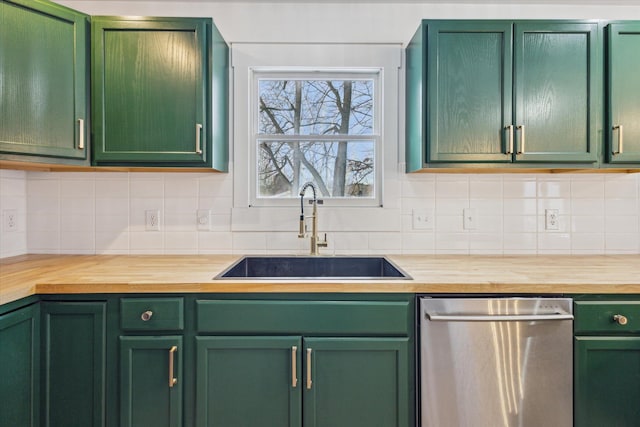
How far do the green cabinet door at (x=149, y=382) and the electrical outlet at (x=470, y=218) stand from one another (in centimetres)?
160

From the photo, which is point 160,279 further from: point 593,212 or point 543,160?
point 593,212

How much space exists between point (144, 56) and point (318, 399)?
1.68 metres

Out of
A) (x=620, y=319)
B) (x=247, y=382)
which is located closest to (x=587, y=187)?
(x=620, y=319)

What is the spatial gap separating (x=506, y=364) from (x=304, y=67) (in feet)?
5.82

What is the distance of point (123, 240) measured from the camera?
2.09m

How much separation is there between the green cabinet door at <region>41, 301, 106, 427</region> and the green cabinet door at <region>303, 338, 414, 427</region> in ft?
2.58

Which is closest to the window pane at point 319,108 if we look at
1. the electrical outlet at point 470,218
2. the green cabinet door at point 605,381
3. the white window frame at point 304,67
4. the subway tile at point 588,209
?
the white window frame at point 304,67

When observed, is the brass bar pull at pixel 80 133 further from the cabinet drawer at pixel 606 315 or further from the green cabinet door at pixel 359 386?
the cabinet drawer at pixel 606 315

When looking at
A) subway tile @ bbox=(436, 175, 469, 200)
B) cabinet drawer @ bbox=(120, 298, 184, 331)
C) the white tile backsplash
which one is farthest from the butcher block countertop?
subway tile @ bbox=(436, 175, 469, 200)

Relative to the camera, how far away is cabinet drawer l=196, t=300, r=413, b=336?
141 centimetres

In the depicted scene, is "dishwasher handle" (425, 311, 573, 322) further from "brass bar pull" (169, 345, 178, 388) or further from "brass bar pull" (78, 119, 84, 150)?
"brass bar pull" (78, 119, 84, 150)

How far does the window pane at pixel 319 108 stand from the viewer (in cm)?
220

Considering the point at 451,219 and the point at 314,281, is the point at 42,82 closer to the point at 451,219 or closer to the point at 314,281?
the point at 314,281

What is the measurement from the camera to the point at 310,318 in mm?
1414
